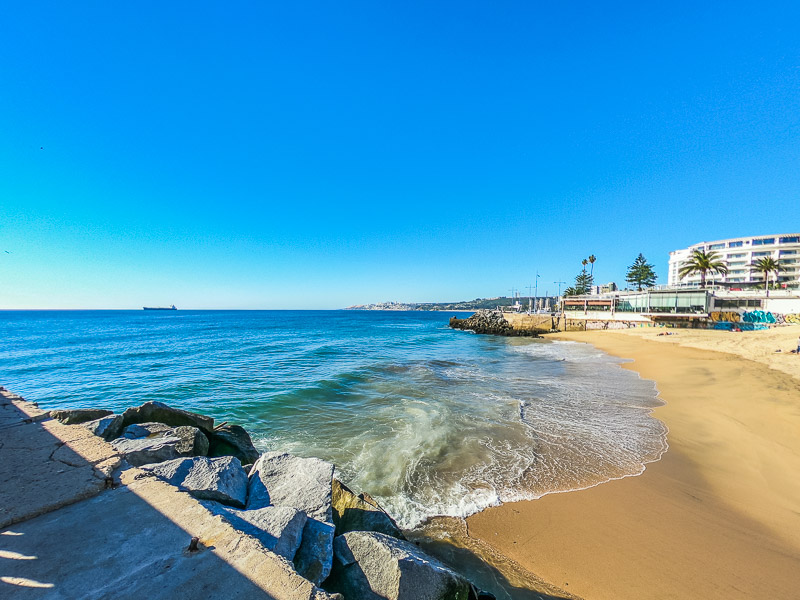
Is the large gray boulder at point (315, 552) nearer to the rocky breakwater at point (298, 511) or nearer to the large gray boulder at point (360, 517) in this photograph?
the rocky breakwater at point (298, 511)

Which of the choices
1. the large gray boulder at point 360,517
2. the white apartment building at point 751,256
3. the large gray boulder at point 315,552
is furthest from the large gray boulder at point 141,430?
the white apartment building at point 751,256

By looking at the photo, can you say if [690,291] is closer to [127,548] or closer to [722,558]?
[722,558]

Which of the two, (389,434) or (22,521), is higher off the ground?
(22,521)

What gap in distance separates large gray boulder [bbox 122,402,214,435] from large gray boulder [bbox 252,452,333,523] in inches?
118

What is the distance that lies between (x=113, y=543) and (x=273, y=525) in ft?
4.46

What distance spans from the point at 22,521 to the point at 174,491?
4.12 ft

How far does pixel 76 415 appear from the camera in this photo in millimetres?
7066

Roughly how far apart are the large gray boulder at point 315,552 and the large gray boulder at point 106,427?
557 cm

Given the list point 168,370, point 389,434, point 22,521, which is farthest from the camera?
point 168,370

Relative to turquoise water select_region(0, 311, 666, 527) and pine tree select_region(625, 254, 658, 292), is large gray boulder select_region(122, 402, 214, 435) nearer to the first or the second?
turquoise water select_region(0, 311, 666, 527)

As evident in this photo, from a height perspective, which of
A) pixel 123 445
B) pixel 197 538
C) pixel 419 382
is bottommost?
pixel 419 382

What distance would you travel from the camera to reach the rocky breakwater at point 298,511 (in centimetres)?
303

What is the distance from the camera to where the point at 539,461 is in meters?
7.62

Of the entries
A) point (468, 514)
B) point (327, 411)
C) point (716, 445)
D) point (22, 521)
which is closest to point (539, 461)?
point (468, 514)
